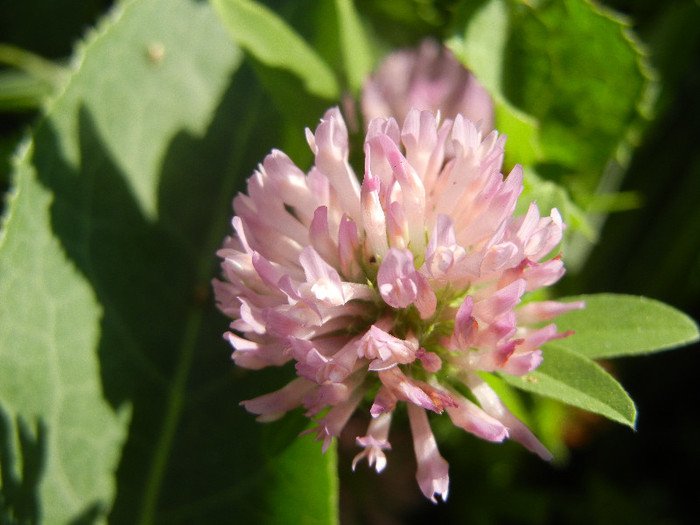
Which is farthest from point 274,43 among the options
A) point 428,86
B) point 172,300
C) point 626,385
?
point 626,385

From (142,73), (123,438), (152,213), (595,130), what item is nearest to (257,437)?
(123,438)

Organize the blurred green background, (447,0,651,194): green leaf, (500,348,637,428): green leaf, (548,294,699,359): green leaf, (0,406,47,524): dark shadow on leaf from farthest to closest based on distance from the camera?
the blurred green background < (447,0,651,194): green leaf < (0,406,47,524): dark shadow on leaf < (548,294,699,359): green leaf < (500,348,637,428): green leaf

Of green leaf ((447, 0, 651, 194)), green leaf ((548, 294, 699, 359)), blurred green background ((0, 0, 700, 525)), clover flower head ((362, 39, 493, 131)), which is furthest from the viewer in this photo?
blurred green background ((0, 0, 700, 525))

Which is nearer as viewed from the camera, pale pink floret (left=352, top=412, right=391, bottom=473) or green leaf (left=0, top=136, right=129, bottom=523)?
pale pink floret (left=352, top=412, right=391, bottom=473)

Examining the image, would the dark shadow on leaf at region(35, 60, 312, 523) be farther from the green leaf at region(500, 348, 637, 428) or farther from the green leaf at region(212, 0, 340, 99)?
the green leaf at region(500, 348, 637, 428)

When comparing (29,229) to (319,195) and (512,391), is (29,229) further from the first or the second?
(512,391)

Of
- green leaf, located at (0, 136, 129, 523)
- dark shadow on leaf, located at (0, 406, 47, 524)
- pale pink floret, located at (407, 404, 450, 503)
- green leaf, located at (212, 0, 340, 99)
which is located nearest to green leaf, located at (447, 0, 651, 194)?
green leaf, located at (212, 0, 340, 99)

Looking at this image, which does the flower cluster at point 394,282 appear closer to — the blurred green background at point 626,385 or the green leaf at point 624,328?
the green leaf at point 624,328
